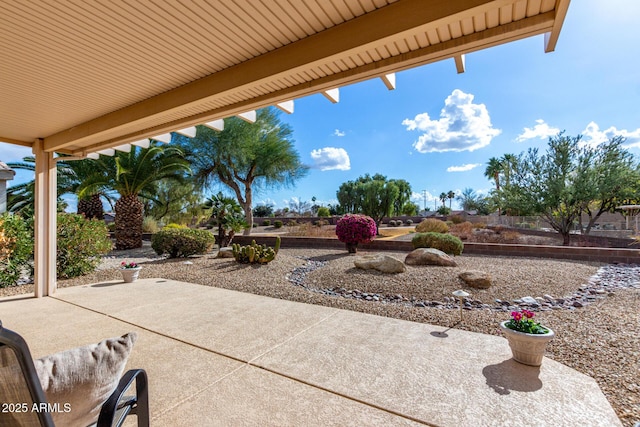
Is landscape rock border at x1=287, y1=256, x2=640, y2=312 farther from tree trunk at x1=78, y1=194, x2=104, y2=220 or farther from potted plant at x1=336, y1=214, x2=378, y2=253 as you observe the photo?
tree trunk at x1=78, y1=194, x2=104, y2=220

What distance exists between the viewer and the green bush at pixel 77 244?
7.02 m

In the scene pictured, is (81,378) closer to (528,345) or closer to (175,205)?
(528,345)

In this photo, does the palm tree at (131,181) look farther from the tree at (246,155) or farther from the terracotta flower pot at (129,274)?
the terracotta flower pot at (129,274)

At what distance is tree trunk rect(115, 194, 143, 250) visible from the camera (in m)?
13.2

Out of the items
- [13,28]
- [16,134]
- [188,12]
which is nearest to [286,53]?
[188,12]

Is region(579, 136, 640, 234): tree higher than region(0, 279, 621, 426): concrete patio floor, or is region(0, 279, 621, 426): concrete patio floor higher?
region(579, 136, 640, 234): tree

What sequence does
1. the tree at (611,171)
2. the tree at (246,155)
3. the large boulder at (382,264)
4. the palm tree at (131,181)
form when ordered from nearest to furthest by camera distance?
the large boulder at (382,264)
the palm tree at (131,181)
the tree at (611,171)
the tree at (246,155)

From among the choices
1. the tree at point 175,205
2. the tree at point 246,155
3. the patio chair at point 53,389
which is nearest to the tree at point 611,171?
the tree at point 246,155

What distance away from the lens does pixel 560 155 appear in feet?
46.8

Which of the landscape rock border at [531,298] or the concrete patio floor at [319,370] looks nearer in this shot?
the concrete patio floor at [319,370]

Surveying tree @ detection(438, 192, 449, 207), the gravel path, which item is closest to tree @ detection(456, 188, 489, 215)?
tree @ detection(438, 192, 449, 207)

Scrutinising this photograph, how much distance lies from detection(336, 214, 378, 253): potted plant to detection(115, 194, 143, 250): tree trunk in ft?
30.1

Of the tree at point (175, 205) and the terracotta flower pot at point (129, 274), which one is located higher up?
the tree at point (175, 205)

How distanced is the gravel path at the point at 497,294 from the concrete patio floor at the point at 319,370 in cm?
39
